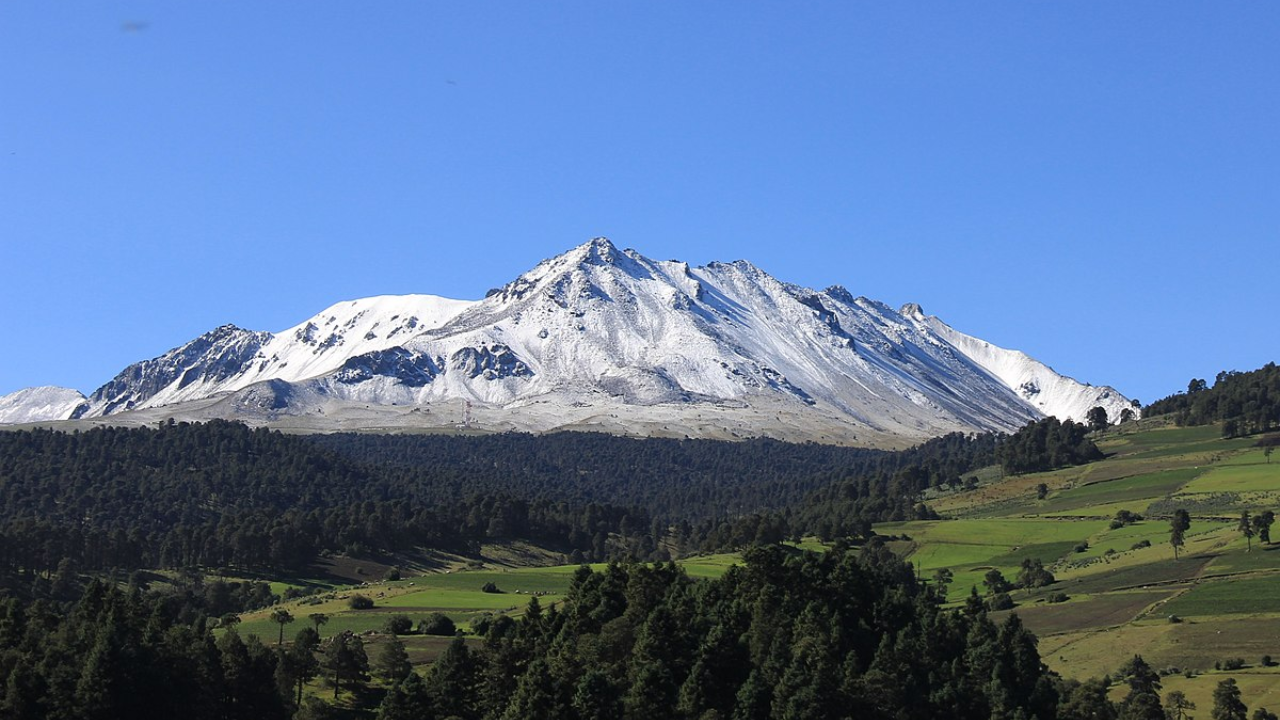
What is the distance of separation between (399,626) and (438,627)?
3.74 metres

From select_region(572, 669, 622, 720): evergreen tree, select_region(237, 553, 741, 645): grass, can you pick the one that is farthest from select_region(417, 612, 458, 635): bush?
select_region(572, 669, 622, 720): evergreen tree

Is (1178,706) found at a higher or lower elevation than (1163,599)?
lower

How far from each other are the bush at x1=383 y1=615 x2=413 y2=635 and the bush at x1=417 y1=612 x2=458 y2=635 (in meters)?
1.20

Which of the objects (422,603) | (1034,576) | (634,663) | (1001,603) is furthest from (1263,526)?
(634,663)

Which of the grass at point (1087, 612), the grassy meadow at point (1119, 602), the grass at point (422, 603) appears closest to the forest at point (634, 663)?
the grassy meadow at point (1119, 602)

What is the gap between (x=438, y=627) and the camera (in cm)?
15112

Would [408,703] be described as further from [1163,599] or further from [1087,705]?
[1163,599]

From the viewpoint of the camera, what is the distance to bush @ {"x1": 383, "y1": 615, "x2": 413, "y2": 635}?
490ft

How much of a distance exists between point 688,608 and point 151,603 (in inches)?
2010

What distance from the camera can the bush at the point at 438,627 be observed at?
495ft

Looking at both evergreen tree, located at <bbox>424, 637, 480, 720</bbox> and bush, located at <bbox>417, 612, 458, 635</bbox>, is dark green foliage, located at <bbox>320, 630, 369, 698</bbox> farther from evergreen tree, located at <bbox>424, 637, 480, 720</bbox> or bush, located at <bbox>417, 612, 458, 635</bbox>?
bush, located at <bbox>417, 612, 458, 635</bbox>

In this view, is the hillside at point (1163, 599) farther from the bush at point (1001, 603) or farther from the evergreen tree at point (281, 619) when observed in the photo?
the evergreen tree at point (281, 619)

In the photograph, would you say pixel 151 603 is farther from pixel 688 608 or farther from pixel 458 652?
pixel 688 608

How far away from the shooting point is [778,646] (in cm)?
11469
